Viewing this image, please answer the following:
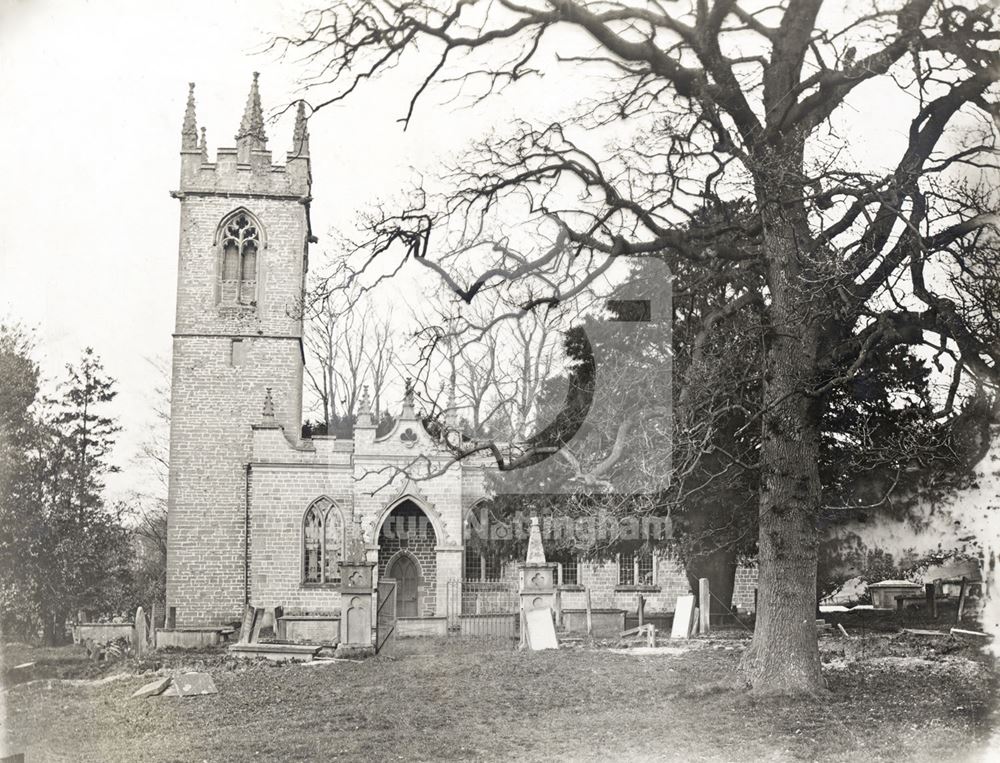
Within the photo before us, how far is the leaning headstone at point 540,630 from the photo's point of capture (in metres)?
16.8

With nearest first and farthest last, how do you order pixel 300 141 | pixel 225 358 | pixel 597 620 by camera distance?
pixel 597 620, pixel 300 141, pixel 225 358

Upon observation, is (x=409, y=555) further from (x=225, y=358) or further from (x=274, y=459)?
(x=225, y=358)

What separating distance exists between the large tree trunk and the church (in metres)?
15.6

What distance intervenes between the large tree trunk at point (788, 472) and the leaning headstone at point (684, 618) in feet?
25.6

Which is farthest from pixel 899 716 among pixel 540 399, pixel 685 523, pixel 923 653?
pixel 685 523

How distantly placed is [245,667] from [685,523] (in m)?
8.38

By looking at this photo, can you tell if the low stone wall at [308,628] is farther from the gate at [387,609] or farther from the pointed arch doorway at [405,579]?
the pointed arch doorway at [405,579]

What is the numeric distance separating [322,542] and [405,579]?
313 centimetres

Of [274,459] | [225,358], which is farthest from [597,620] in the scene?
[225,358]

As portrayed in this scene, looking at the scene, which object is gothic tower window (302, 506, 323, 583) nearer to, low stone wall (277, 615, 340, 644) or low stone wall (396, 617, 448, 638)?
low stone wall (277, 615, 340, 644)

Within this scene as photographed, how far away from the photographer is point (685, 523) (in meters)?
18.9

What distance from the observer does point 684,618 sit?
18375 mm

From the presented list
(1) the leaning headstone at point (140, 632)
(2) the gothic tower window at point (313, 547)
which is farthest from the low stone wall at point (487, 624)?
(1) the leaning headstone at point (140, 632)

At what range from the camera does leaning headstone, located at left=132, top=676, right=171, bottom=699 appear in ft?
38.0
